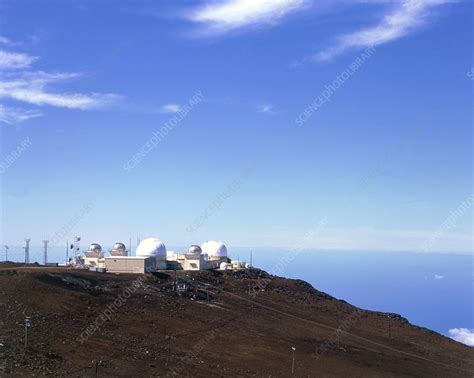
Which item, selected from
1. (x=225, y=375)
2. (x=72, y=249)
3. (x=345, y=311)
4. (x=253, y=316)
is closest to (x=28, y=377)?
(x=225, y=375)

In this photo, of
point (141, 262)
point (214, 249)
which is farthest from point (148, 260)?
point (214, 249)

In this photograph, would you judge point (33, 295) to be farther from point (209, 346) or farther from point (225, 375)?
point (225, 375)

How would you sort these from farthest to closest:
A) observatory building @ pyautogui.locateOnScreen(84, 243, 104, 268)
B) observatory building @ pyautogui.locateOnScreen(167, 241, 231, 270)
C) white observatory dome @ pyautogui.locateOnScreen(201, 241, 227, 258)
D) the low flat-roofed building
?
white observatory dome @ pyautogui.locateOnScreen(201, 241, 227, 258), observatory building @ pyautogui.locateOnScreen(167, 241, 231, 270), observatory building @ pyautogui.locateOnScreen(84, 243, 104, 268), the low flat-roofed building

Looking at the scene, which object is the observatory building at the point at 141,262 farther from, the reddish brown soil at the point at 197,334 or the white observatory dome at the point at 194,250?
the white observatory dome at the point at 194,250

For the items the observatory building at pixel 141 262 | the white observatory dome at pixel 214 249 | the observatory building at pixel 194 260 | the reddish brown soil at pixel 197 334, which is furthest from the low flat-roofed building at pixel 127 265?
the white observatory dome at pixel 214 249

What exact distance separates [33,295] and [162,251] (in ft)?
102

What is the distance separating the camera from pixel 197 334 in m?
40.1

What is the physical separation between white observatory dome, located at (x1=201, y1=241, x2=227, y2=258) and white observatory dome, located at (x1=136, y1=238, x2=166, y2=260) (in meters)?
13.4

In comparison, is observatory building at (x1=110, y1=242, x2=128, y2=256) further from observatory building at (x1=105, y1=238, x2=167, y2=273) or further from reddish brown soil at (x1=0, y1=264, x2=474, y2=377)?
reddish brown soil at (x1=0, y1=264, x2=474, y2=377)

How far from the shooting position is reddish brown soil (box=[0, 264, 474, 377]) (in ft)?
102

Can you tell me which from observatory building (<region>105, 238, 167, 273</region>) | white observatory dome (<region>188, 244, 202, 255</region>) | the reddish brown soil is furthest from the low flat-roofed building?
white observatory dome (<region>188, 244, 202, 255</region>)

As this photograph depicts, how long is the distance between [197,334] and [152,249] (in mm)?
29851

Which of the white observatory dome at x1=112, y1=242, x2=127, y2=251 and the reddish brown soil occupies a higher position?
the white observatory dome at x1=112, y1=242, x2=127, y2=251

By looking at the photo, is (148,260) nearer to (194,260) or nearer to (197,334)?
(194,260)
